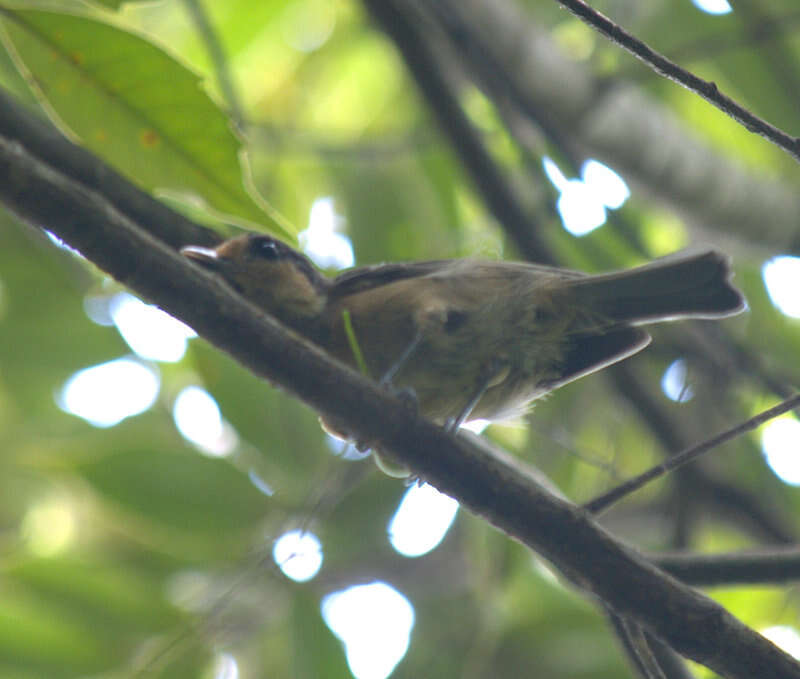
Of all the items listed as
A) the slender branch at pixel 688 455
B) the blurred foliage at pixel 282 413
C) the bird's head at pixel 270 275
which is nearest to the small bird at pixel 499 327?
the bird's head at pixel 270 275

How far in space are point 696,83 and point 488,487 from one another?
104 cm

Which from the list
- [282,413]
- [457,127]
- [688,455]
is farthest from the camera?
[457,127]

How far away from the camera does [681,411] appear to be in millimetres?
5289

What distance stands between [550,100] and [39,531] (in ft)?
10.1

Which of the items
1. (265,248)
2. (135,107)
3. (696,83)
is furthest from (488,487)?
(265,248)

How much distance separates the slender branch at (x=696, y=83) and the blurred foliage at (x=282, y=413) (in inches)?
44.8

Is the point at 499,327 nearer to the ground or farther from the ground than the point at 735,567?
farther from the ground

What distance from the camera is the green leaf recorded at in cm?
256

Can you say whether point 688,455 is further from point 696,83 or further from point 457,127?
point 457,127

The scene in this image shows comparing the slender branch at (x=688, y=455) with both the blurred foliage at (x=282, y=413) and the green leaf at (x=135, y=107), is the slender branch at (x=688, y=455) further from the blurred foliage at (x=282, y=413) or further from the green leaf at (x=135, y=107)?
the green leaf at (x=135, y=107)

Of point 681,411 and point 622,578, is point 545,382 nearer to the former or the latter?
point 622,578

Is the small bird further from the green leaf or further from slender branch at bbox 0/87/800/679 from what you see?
slender branch at bbox 0/87/800/679

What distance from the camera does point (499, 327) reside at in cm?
355

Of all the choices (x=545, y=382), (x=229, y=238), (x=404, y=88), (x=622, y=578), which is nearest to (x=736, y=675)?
(x=622, y=578)
